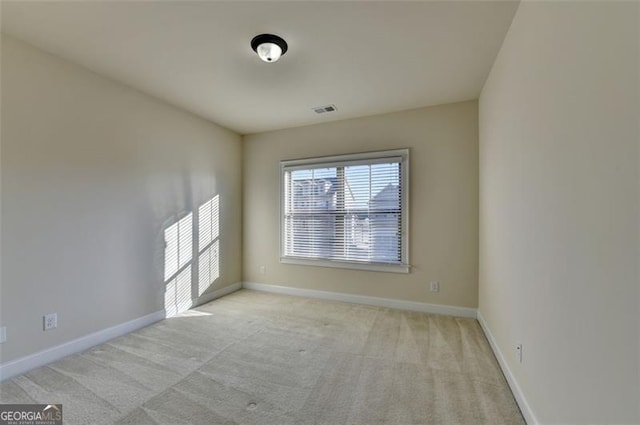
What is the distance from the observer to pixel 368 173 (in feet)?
12.2

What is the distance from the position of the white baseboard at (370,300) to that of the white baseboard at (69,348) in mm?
1652

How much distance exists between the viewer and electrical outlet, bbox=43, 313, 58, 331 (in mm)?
2243

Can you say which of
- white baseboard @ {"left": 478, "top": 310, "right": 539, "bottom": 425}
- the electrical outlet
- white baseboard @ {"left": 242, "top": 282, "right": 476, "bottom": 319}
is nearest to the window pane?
white baseboard @ {"left": 242, "top": 282, "right": 476, "bottom": 319}

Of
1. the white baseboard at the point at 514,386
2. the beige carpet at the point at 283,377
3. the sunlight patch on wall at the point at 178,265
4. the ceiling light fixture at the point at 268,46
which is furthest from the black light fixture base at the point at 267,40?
the white baseboard at the point at 514,386

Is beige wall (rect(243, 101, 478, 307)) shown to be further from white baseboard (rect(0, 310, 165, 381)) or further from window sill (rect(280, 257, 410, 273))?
white baseboard (rect(0, 310, 165, 381))

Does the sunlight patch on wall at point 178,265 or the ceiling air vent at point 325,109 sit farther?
the ceiling air vent at point 325,109

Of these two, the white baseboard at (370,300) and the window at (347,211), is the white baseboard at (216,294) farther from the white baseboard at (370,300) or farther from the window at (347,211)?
the window at (347,211)

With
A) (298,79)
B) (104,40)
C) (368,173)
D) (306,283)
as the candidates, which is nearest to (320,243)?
(306,283)

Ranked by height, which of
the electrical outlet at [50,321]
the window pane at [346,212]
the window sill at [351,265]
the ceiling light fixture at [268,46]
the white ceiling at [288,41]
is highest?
the white ceiling at [288,41]

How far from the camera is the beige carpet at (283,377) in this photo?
1.68m

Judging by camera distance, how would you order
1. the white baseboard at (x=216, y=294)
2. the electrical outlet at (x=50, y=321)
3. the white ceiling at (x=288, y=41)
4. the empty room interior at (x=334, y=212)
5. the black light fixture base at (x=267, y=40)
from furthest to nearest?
1. the white baseboard at (x=216, y=294)
2. the electrical outlet at (x=50, y=321)
3. the black light fixture base at (x=267, y=40)
4. the white ceiling at (x=288, y=41)
5. the empty room interior at (x=334, y=212)

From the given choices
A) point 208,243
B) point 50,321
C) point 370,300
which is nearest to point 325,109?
point 208,243

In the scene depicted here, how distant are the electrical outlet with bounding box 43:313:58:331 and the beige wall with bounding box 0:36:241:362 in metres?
0.03

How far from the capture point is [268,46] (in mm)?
2080
